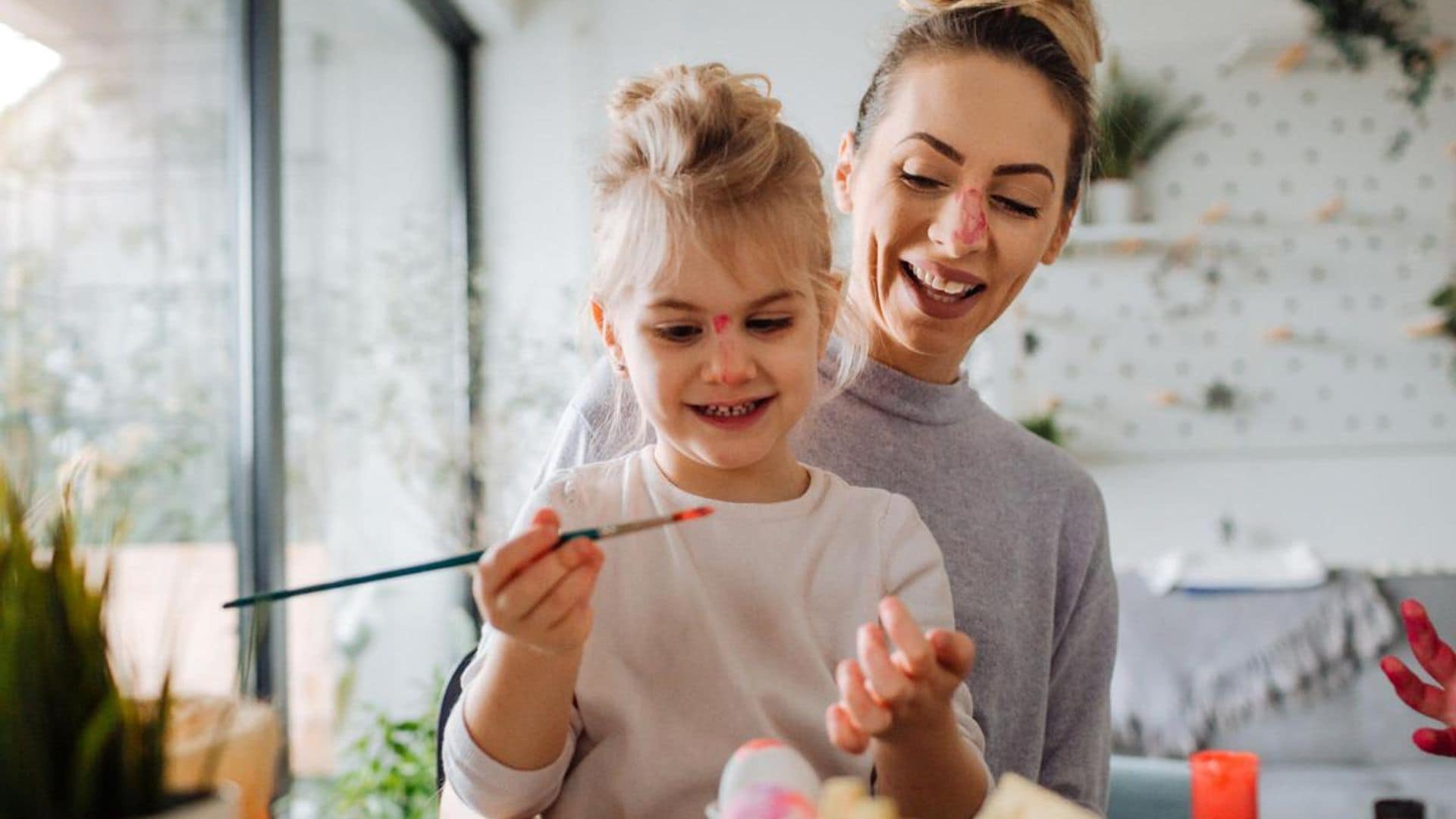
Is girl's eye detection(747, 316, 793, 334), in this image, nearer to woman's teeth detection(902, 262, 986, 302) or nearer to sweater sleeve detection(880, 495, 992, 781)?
sweater sleeve detection(880, 495, 992, 781)

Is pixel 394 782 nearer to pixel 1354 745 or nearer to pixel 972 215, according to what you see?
pixel 972 215

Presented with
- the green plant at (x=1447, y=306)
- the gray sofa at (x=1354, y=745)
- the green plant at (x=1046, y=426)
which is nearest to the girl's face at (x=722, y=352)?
the gray sofa at (x=1354, y=745)

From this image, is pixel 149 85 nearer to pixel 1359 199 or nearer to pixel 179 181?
pixel 179 181

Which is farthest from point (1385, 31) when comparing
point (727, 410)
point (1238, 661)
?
point (727, 410)

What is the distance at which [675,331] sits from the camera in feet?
3.17

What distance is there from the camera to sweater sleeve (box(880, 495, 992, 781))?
97 cm

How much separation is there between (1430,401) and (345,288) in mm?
3669

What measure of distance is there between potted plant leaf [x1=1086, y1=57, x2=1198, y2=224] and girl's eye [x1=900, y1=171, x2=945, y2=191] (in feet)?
10.8

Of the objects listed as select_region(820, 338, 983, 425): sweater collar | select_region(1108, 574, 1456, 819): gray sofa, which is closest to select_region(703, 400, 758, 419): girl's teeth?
select_region(820, 338, 983, 425): sweater collar

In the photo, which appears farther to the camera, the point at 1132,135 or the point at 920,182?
the point at 1132,135

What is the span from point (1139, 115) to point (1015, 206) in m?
3.41

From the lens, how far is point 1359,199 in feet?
14.7

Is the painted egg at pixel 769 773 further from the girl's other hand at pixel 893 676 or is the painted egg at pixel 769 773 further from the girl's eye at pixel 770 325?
the girl's eye at pixel 770 325

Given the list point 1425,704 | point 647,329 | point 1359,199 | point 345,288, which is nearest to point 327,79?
point 345,288
